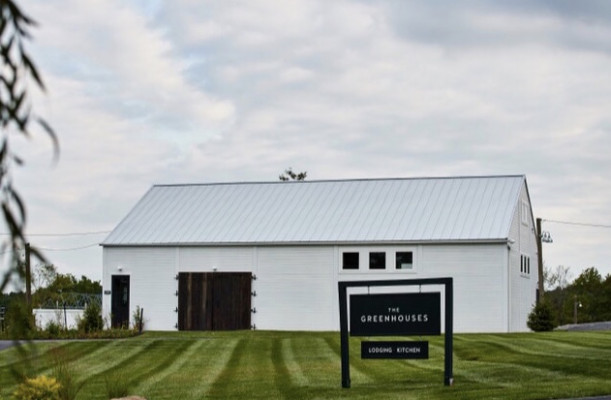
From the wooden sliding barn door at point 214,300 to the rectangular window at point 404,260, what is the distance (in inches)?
253

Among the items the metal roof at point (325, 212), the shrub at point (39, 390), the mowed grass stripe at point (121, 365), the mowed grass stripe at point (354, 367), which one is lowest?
the mowed grass stripe at point (121, 365)

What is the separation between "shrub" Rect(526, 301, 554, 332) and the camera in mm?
43000

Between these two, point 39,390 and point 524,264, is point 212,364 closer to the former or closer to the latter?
point 39,390

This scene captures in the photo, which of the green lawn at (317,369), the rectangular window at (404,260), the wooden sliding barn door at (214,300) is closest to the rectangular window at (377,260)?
the rectangular window at (404,260)

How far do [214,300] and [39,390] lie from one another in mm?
32843

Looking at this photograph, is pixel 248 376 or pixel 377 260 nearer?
pixel 248 376

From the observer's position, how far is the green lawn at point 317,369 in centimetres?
1869

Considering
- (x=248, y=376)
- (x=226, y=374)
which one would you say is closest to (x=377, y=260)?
(x=226, y=374)

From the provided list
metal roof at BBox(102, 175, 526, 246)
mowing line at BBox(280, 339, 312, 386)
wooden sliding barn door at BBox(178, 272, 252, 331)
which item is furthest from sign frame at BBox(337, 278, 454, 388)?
wooden sliding barn door at BBox(178, 272, 252, 331)

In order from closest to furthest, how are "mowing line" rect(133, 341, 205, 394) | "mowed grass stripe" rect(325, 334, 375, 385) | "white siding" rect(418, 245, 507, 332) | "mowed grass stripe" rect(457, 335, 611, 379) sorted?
"mowed grass stripe" rect(457, 335, 611, 379) → "mowed grass stripe" rect(325, 334, 375, 385) → "mowing line" rect(133, 341, 205, 394) → "white siding" rect(418, 245, 507, 332)

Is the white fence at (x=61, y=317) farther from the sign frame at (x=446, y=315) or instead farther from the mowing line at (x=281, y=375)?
the sign frame at (x=446, y=315)

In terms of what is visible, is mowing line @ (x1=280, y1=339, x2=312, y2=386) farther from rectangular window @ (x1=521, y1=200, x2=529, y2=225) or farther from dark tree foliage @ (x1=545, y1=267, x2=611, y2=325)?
dark tree foliage @ (x1=545, y1=267, x2=611, y2=325)

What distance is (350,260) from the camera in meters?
45.1

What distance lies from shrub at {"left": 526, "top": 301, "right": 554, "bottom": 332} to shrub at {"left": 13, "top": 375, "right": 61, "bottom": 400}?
105 ft
